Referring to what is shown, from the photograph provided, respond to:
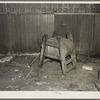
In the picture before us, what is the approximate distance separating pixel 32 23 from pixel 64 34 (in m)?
1.69

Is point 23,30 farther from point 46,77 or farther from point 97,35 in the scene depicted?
point 97,35

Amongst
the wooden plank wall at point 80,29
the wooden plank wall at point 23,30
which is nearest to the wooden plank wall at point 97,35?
the wooden plank wall at point 80,29

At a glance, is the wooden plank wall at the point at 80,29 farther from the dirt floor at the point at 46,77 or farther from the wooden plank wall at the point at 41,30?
the dirt floor at the point at 46,77

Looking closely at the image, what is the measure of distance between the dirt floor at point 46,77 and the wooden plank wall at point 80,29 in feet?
3.76

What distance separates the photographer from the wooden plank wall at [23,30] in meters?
7.56

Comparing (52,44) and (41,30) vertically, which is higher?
(41,30)

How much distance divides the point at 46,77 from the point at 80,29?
339 centimetres

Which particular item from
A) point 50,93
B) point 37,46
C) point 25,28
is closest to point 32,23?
point 25,28

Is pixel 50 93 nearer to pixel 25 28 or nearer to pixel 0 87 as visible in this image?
pixel 0 87

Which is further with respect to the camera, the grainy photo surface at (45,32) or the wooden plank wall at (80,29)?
the wooden plank wall at (80,29)

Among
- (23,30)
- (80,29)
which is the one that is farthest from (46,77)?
(80,29)

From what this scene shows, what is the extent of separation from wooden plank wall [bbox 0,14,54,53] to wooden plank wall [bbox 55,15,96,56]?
492mm

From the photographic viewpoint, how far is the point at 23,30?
7734 millimetres

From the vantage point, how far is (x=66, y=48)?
5.54m
